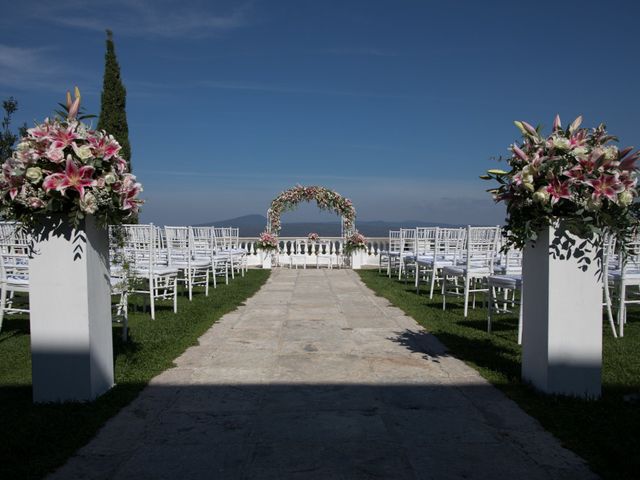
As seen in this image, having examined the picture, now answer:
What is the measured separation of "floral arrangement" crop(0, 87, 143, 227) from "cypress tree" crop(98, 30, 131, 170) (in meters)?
14.6

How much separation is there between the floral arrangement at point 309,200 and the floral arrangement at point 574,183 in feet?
45.8

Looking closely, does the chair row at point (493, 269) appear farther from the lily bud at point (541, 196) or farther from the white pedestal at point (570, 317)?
the lily bud at point (541, 196)

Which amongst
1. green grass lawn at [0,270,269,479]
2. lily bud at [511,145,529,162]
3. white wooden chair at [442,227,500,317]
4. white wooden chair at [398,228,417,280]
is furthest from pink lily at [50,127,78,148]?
white wooden chair at [398,228,417,280]

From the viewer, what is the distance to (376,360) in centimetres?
466

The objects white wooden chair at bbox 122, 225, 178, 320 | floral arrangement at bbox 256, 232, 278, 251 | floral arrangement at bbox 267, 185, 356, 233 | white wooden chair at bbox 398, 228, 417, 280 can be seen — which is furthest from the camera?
floral arrangement at bbox 267, 185, 356, 233

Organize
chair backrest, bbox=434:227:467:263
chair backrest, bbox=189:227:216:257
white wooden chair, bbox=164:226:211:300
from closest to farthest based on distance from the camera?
white wooden chair, bbox=164:226:211:300 < chair backrest, bbox=434:227:467:263 < chair backrest, bbox=189:227:216:257

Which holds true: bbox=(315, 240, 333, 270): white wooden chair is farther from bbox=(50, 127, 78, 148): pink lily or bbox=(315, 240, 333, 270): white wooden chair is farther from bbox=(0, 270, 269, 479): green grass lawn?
bbox=(50, 127, 78, 148): pink lily

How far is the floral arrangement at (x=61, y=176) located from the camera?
323 centimetres

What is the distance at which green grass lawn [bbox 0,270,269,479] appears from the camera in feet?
8.68

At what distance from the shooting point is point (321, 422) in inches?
122

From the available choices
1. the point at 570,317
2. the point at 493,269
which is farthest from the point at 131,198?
the point at 493,269

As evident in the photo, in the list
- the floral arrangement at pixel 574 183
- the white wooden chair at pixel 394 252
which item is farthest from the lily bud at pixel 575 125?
the white wooden chair at pixel 394 252

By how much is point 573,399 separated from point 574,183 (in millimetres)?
1332

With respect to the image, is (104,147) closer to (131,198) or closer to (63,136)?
(63,136)
